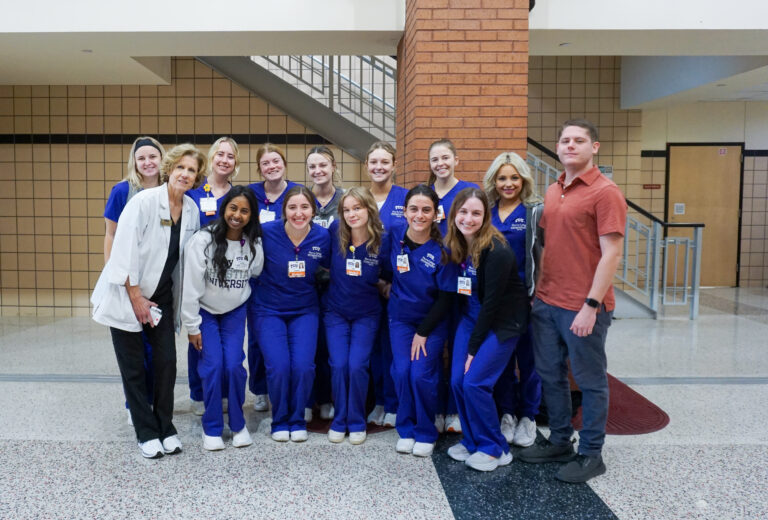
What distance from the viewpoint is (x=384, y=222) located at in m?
3.20

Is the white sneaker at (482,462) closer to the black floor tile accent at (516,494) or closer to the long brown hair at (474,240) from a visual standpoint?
the black floor tile accent at (516,494)

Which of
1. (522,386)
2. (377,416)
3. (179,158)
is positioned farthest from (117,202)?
(522,386)

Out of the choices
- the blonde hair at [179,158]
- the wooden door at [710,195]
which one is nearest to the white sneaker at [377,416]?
the blonde hair at [179,158]

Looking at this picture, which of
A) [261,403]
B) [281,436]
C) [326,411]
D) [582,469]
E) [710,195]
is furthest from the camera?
[710,195]

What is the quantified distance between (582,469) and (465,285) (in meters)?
0.93

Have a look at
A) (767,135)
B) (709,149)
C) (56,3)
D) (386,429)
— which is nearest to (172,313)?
(386,429)

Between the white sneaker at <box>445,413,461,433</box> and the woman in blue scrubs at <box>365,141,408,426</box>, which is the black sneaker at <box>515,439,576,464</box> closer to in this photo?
the white sneaker at <box>445,413,461,433</box>

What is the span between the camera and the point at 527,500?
2.38 metres

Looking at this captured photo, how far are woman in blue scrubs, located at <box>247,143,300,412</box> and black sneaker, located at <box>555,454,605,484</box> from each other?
164 centimetres

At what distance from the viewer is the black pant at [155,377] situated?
9.27ft

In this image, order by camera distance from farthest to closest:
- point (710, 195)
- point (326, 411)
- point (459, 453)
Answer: point (710, 195), point (326, 411), point (459, 453)

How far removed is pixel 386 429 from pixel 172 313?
126 cm

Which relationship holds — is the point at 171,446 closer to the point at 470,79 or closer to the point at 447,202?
the point at 447,202

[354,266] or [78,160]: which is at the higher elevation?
[78,160]
